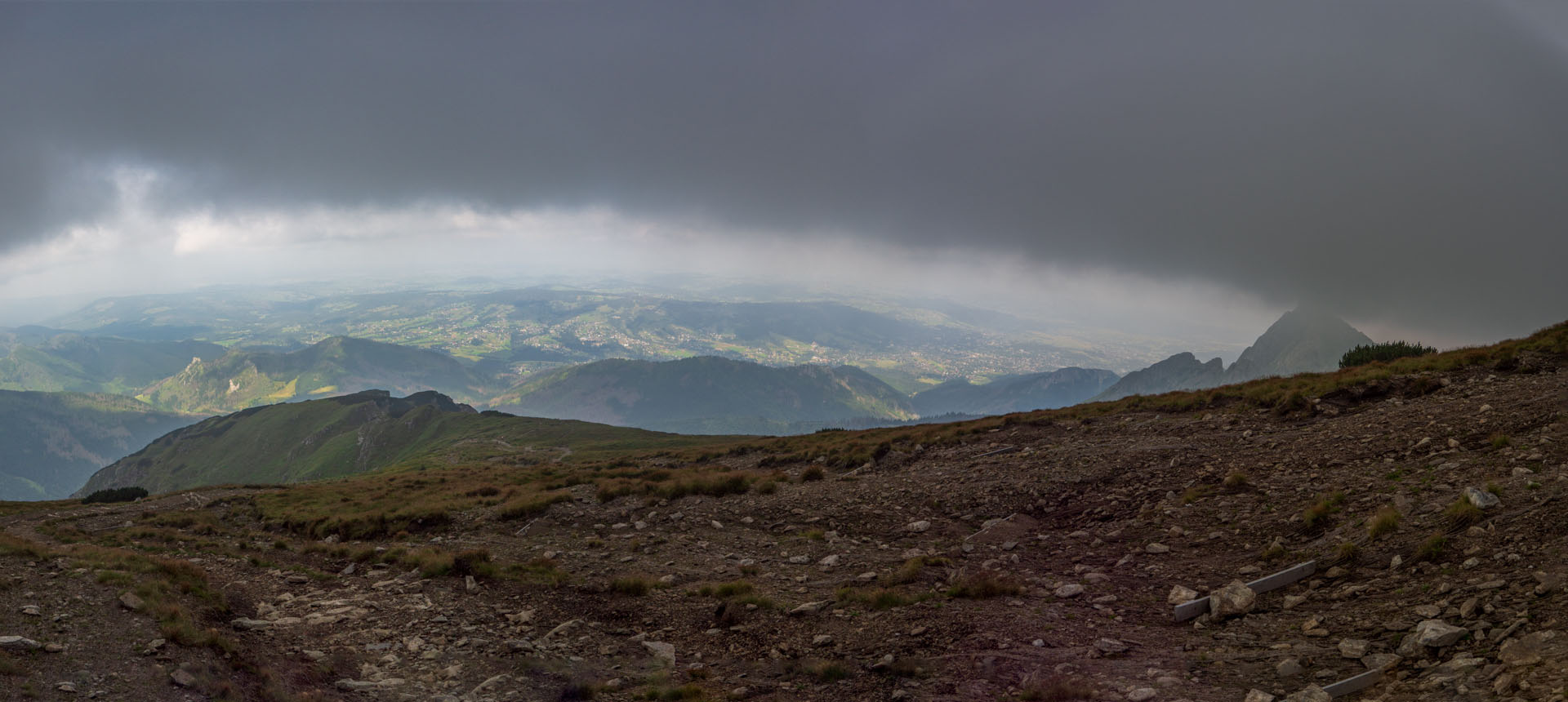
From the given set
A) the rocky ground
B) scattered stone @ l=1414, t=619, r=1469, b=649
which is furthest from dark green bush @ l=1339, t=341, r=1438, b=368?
scattered stone @ l=1414, t=619, r=1469, b=649

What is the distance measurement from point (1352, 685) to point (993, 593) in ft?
23.2

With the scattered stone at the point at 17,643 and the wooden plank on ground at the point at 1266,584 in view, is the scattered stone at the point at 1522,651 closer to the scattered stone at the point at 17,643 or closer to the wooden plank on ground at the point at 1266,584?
the wooden plank on ground at the point at 1266,584

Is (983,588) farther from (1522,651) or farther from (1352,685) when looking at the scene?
(1522,651)

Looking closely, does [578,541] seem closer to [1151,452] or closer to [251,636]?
[251,636]

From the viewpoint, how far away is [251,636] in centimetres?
1468

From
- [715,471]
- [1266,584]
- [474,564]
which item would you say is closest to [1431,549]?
[1266,584]

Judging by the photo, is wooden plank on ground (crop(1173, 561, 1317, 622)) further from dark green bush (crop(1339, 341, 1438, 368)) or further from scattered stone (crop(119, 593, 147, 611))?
dark green bush (crop(1339, 341, 1438, 368))

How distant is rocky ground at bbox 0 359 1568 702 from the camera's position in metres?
10.1

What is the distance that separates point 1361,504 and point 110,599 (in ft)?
96.3

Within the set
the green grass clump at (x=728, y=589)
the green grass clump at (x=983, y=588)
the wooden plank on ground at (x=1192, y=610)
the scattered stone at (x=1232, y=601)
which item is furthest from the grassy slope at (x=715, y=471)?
the wooden plank on ground at (x=1192, y=610)

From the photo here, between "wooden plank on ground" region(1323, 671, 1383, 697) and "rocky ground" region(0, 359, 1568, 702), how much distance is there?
0.31ft

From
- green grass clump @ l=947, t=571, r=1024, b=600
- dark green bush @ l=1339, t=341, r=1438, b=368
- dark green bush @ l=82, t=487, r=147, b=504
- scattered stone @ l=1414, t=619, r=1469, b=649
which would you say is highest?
dark green bush @ l=1339, t=341, r=1438, b=368

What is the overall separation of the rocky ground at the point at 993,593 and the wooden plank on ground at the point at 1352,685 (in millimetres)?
94

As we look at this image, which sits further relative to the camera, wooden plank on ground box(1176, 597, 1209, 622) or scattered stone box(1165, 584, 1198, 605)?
scattered stone box(1165, 584, 1198, 605)
